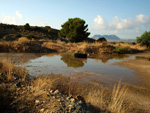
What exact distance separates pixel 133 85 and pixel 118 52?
13.9m

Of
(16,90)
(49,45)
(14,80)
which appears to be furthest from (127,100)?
(49,45)

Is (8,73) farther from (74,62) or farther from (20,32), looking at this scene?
(20,32)

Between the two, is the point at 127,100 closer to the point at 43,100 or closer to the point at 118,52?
the point at 43,100

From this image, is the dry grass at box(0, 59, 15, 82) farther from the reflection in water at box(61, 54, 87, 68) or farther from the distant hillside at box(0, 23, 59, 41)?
the distant hillside at box(0, 23, 59, 41)

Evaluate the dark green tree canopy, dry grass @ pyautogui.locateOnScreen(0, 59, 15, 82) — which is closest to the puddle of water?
dry grass @ pyautogui.locateOnScreen(0, 59, 15, 82)

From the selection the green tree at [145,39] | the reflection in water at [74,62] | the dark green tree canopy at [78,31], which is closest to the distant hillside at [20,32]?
the dark green tree canopy at [78,31]

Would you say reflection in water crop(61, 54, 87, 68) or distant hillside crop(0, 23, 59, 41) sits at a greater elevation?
distant hillside crop(0, 23, 59, 41)

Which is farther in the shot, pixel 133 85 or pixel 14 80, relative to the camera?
pixel 133 85

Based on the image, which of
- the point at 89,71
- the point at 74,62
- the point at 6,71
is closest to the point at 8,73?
the point at 6,71

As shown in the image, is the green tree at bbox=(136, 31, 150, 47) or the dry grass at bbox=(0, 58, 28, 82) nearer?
the dry grass at bbox=(0, 58, 28, 82)

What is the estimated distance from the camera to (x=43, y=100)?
11.3 feet

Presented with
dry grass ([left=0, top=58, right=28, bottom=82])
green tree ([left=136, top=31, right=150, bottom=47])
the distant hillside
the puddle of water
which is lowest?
the puddle of water

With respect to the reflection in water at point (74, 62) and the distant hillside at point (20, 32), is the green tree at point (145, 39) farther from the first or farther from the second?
the distant hillside at point (20, 32)

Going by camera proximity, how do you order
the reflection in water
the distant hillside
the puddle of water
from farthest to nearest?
the distant hillside
the reflection in water
the puddle of water
